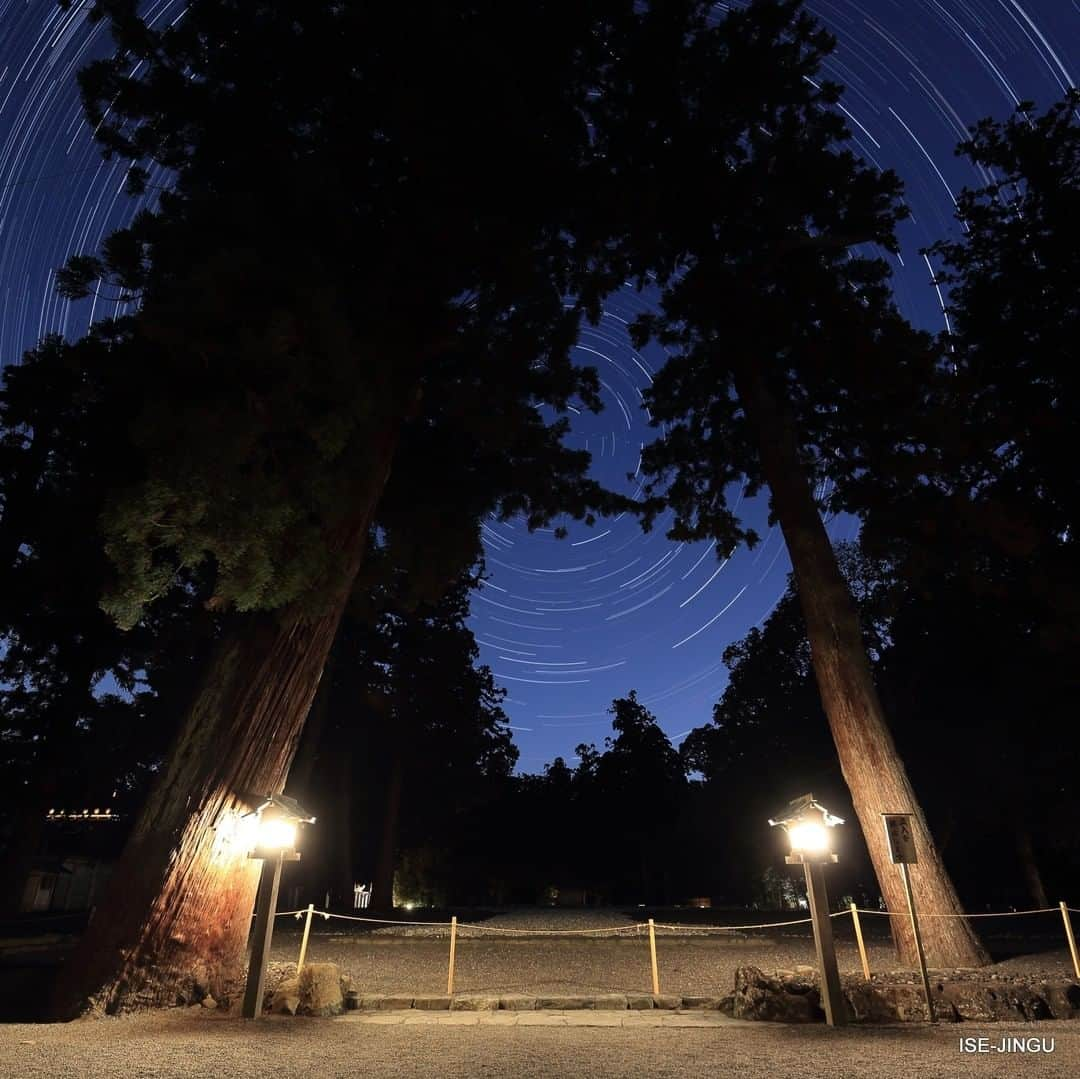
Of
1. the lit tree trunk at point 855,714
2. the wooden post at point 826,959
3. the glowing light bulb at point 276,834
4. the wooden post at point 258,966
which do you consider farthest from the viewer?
the lit tree trunk at point 855,714

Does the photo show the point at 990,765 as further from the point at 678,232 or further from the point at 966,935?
the point at 678,232

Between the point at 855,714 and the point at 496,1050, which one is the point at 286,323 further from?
the point at 855,714

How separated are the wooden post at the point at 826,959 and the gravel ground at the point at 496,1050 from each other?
0.21 meters

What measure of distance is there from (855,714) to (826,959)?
3698mm

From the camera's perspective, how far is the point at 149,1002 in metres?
5.75

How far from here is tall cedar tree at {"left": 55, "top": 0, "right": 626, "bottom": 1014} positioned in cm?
618

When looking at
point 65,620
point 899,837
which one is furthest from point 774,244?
point 65,620

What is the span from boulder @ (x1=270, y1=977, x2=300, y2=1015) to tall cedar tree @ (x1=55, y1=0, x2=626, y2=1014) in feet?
1.99

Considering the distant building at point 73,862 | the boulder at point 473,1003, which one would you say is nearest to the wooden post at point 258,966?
the boulder at point 473,1003

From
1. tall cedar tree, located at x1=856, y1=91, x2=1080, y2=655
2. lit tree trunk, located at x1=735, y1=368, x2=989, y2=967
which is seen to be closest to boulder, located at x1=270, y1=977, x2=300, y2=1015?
lit tree trunk, located at x1=735, y1=368, x2=989, y2=967

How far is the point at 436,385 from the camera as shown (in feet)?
35.6

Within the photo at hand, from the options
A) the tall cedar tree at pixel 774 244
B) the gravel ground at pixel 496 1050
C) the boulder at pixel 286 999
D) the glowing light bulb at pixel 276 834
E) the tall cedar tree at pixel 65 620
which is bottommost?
the gravel ground at pixel 496 1050

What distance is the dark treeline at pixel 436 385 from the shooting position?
6477 mm

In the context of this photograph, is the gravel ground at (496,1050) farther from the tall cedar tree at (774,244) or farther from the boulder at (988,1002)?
the tall cedar tree at (774,244)
